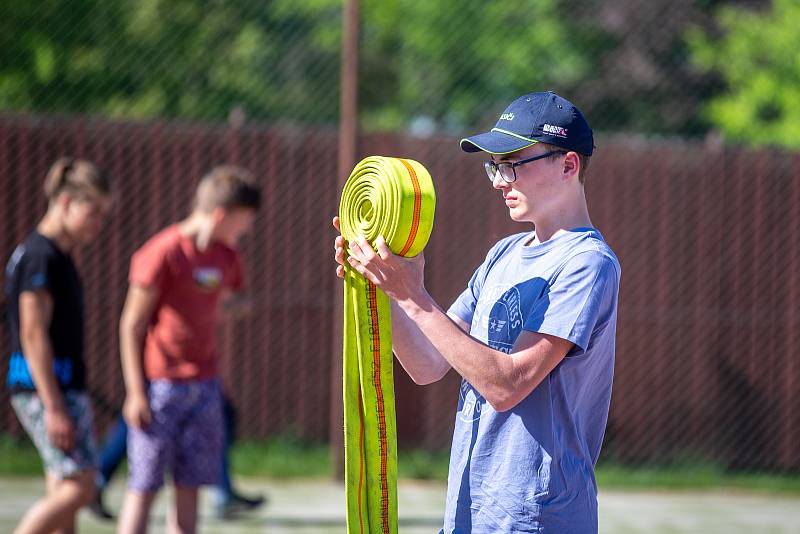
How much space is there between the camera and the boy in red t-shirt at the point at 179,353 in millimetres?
4781

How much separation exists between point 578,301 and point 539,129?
44 cm

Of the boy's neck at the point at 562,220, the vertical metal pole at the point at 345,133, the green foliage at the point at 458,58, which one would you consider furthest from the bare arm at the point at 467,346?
the green foliage at the point at 458,58

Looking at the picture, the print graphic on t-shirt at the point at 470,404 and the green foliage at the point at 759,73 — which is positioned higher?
the green foliage at the point at 759,73

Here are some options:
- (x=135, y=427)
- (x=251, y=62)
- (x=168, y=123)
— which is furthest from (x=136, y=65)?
(x=135, y=427)

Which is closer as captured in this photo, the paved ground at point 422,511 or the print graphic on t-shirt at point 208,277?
the print graphic on t-shirt at point 208,277

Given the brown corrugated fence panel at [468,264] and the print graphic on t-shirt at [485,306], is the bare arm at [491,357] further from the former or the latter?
the brown corrugated fence panel at [468,264]

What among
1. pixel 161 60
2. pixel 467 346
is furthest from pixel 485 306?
pixel 161 60

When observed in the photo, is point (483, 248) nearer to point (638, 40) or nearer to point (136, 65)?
point (136, 65)

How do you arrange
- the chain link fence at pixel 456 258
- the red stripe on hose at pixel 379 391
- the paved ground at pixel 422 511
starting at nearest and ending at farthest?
the red stripe on hose at pixel 379 391, the paved ground at pixel 422 511, the chain link fence at pixel 456 258

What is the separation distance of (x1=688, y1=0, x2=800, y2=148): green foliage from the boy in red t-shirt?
9391 millimetres

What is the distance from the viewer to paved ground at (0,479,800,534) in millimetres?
6379

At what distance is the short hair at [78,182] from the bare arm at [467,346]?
2.35 metres

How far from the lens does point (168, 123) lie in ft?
26.1

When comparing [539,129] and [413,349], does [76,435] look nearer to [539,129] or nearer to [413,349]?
[413,349]
